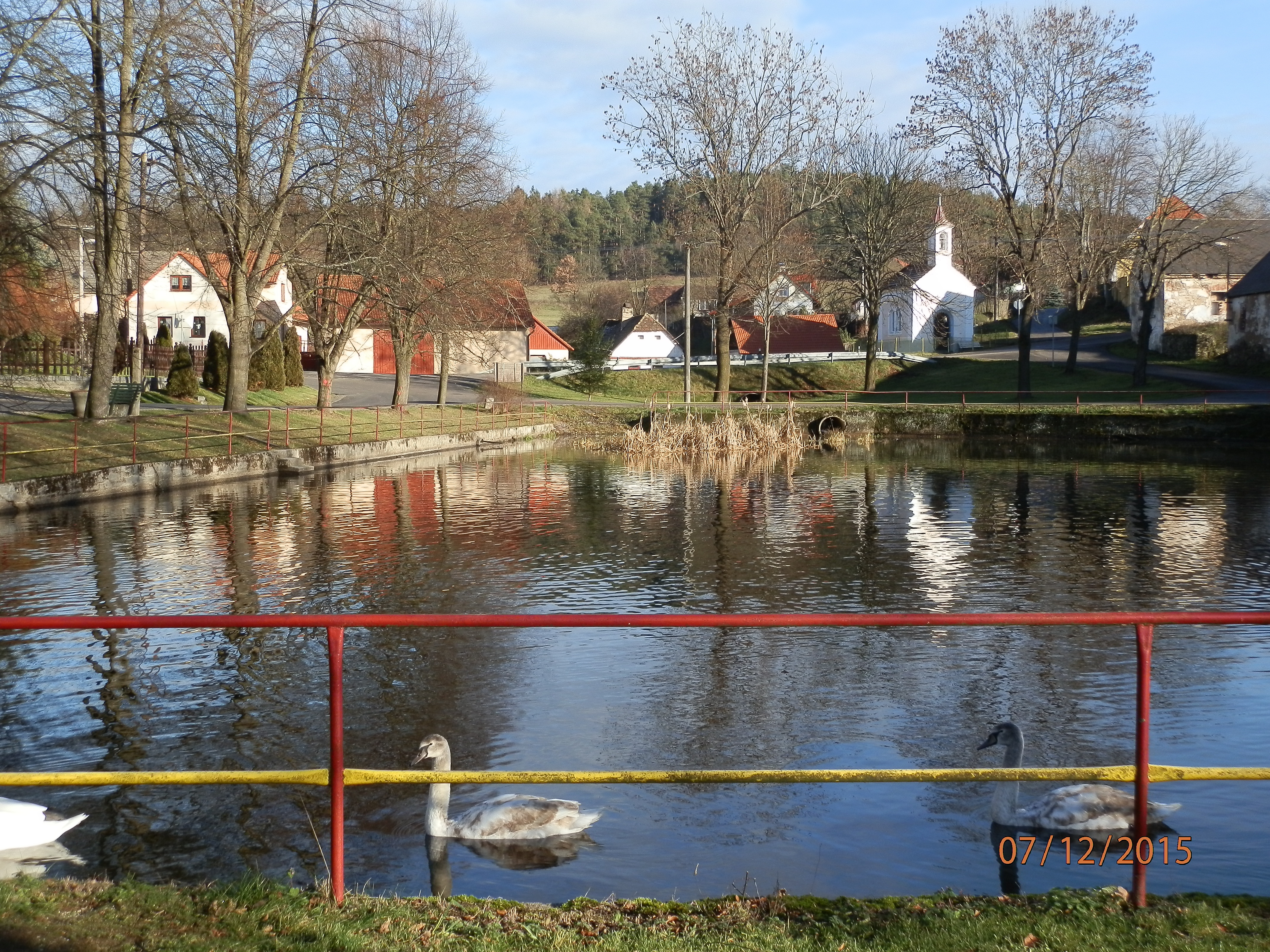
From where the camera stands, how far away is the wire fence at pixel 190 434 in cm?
2438

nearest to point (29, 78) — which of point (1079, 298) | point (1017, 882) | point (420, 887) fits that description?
point (420, 887)

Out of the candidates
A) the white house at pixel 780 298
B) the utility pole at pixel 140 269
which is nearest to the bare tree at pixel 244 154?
the utility pole at pixel 140 269

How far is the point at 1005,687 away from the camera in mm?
10633

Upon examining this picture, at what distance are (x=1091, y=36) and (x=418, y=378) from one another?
128 ft

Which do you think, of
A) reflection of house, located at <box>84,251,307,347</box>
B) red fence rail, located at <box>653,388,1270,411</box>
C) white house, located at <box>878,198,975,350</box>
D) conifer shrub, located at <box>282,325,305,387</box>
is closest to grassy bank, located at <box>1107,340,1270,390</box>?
red fence rail, located at <box>653,388,1270,411</box>

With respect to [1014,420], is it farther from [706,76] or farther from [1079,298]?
[706,76]

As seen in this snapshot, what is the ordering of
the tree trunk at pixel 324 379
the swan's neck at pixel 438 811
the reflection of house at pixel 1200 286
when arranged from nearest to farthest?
the swan's neck at pixel 438 811 → the tree trunk at pixel 324 379 → the reflection of house at pixel 1200 286

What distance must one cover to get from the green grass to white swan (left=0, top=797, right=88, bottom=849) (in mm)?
37691

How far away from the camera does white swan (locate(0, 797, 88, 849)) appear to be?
6066mm

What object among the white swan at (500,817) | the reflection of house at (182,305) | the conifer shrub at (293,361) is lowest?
the white swan at (500,817)

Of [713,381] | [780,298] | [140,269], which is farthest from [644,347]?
[140,269]

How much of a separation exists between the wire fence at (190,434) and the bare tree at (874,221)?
79.3 ft

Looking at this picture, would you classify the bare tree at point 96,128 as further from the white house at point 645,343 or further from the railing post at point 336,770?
the white house at point 645,343

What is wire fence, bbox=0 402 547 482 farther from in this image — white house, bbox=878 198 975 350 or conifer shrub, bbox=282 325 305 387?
white house, bbox=878 198 975 350
